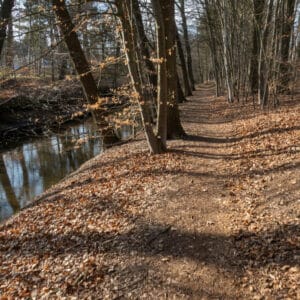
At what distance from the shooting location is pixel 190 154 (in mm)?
9297

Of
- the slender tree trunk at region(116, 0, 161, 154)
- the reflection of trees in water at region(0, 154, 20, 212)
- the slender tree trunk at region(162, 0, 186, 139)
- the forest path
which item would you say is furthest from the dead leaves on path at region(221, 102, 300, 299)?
the reflection of trees in water at region(0, 154, 20, 212)

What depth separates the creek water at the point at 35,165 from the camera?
35.0ft

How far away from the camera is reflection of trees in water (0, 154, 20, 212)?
10.3m

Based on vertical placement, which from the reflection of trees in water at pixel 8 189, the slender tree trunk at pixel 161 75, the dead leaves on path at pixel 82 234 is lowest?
the reflection of trees in water at pixel 8 189

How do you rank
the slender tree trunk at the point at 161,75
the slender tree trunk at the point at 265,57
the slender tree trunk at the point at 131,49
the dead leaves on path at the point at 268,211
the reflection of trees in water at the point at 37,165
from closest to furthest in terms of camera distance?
1. the dead leaves on path at the point at 268,211
2. the slender tree trunk at the point at 131,49
3. the slender tree trunk at the point at 161,75
4. the reflection of trees in water at the point at 37,165
5. the slender tree trunk at the point at 265,57

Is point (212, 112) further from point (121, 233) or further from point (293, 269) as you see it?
point (293, 269)

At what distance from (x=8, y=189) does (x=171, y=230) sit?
8448 mm

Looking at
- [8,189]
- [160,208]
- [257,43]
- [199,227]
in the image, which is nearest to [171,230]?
[199,227]

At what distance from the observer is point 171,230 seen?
17.9ft

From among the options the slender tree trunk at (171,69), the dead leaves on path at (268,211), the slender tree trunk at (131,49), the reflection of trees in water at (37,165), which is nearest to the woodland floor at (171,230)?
the dead leaves on path at (268,211)

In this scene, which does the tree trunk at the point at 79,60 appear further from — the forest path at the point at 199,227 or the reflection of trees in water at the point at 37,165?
the forest path at the point at 199,227

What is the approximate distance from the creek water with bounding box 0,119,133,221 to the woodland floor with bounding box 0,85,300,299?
7.37 feet

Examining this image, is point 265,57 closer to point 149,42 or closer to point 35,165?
point 149,42

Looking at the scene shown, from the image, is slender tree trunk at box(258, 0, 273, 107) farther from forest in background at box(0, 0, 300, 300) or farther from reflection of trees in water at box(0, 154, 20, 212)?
reflection of trees in water at box(0, 154, 20, 212)
